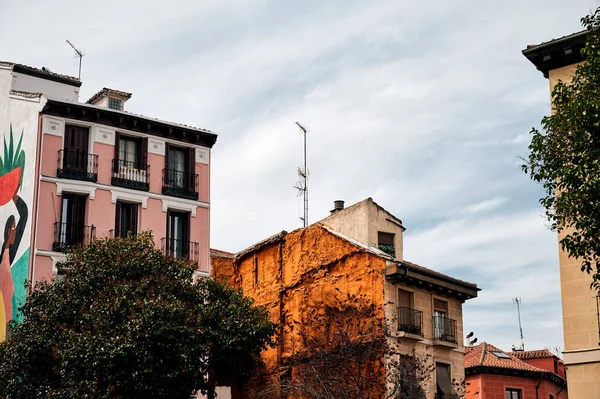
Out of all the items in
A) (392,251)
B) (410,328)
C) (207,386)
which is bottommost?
(207,386)

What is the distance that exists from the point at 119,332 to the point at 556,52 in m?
17.9

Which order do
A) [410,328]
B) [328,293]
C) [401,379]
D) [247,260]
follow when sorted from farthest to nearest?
[247,260], [328,293], [410,328], [401,379]

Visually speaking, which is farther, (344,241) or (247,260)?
(247,260)

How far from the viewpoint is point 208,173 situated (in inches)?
1858

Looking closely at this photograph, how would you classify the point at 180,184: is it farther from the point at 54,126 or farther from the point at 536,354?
the point at 536,354

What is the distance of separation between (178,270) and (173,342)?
363 centimetres

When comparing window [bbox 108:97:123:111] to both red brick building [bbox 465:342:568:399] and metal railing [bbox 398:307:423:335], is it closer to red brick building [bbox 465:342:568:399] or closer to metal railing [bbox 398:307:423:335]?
metal railing [bbox 398:307:423:335]

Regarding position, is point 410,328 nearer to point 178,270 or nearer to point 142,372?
point 178,270

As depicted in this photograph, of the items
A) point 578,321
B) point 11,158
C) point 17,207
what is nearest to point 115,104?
point 11,158

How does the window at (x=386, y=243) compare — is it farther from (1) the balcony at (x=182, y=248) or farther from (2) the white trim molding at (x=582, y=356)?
(2) the white trim molding at (x=582, y=356)

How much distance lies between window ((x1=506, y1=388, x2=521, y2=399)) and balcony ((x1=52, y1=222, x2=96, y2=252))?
2659 cm

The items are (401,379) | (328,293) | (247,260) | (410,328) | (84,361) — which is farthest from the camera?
(247,260)

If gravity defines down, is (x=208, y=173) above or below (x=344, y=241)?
above

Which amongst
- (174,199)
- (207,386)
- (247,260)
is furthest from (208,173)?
(207,386)
